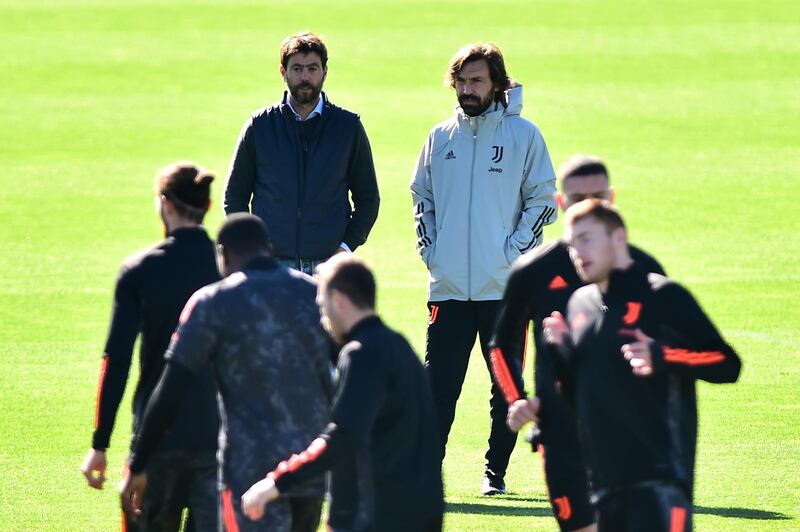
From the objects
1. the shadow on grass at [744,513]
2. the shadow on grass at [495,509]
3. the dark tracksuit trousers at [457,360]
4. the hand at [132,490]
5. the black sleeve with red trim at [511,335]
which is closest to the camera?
the hand at [132,490]

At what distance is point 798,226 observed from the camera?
18406 millimetres

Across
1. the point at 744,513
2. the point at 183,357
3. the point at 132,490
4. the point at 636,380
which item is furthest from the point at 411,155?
the point at 636,380

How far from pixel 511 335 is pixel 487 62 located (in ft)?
8.90

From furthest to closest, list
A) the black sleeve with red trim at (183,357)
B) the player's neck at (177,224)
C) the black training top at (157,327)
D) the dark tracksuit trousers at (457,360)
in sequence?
the dark tracksuit trousers at (457,360), the player's neck at (177,224), the black training top at (157,327), the black sleeve with red trim at (183,357)

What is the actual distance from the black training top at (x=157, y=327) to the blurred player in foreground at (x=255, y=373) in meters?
0.35

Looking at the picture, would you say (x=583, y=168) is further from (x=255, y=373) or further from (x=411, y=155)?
(x=411, y=155)

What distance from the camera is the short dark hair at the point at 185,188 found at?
676 centimetres

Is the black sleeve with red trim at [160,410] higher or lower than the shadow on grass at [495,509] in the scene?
higher

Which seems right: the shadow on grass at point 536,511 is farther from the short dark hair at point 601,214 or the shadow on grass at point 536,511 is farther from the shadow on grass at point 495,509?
the short dark hair at point 601,214

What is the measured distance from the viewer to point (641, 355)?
5836 millimetres

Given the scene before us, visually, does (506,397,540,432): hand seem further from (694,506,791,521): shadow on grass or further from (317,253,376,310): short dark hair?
(694,506,791,521): shadow on grass

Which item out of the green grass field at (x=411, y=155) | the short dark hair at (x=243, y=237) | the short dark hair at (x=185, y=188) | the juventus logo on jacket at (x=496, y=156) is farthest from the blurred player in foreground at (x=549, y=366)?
the juventus logo on jacket at (x=496, y=156)

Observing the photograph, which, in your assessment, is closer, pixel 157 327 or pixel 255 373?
pixel 255 373

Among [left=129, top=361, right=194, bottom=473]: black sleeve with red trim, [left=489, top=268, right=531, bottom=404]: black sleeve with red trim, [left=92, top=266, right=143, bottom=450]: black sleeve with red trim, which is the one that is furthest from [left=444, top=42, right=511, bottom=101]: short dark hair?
[left=129, top=361, right=194, bottom=473]: black sleeve with red trim
